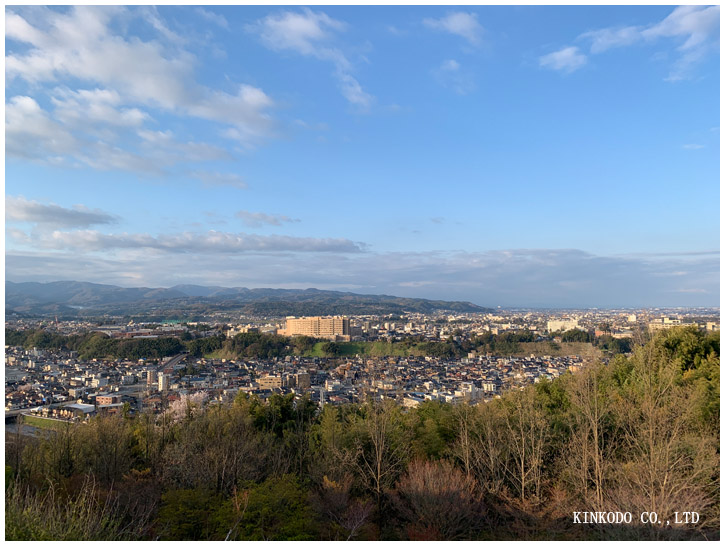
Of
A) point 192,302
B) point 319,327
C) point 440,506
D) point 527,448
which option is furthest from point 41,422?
point 192,302

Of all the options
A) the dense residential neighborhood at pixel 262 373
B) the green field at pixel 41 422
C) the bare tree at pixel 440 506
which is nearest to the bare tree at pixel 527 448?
the bare tree at pixel 440 506

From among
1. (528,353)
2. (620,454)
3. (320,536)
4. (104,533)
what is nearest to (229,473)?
(320,536)

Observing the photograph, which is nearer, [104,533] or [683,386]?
[104,533]

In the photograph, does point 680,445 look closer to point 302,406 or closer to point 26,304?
point 302,406

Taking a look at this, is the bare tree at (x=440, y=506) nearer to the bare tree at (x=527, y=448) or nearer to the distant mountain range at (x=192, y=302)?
the bare tree at (x=527, y=448)

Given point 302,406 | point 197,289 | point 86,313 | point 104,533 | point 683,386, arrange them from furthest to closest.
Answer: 1. point 197,289
2. point 86,313
3. point 302,406
4. point 683,386
5. point 104,533

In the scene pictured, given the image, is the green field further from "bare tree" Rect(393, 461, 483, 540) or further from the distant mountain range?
the distant mountain range
